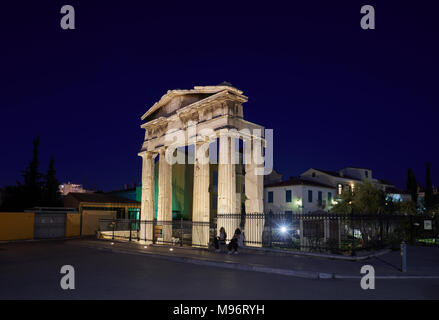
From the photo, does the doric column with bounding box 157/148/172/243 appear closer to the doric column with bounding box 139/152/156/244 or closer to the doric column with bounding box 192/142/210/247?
the doric column with bounding box 139/152/156/244

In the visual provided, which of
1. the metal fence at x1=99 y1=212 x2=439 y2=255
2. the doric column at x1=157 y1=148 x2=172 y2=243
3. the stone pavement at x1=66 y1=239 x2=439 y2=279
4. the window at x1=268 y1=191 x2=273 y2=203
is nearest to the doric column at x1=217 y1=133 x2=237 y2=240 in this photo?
the metal fence at x1=99 y1=212 x2=439 y2=255

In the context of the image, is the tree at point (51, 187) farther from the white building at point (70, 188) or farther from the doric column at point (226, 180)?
the white building at point (70, 188)

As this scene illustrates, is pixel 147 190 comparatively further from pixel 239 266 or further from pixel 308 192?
pixel 308 192

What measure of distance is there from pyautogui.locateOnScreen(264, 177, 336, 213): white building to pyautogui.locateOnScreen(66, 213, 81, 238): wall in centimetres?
2193

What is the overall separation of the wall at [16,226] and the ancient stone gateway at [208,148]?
9.47 m

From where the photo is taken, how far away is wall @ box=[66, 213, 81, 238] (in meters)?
29.6

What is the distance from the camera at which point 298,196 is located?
40.3 meters

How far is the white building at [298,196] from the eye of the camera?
133 feet

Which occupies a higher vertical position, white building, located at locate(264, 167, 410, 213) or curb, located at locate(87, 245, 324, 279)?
white building, located at locate(264, 167, 410, 213)

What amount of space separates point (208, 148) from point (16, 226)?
53.5ft

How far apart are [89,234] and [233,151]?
18880 millimetres

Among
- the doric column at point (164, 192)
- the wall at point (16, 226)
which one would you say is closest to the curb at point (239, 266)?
the doric column at point (164, 192)

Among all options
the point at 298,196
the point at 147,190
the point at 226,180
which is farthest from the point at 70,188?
the point at 226,180

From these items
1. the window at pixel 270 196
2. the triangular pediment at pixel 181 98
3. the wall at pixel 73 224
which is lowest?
the wall at pixel 73 224
